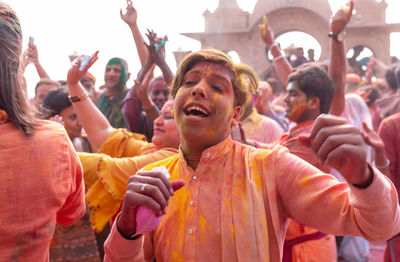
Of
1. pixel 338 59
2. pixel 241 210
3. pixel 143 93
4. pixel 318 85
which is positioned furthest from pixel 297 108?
pixel 241 210

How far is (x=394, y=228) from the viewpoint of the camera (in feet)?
4.33

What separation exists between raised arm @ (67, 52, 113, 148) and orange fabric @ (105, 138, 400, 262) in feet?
5.51

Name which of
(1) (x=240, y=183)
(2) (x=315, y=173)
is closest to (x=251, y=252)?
(1) (x=240, y=183)

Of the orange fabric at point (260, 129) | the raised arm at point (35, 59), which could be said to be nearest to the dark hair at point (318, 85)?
the orange fabric at point (260, 129)

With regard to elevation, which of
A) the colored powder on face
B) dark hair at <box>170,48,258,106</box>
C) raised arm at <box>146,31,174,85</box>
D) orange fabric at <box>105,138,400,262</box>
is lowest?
orange fabric at <box>105,138,400,262</box>

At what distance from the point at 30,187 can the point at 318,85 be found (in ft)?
7.31

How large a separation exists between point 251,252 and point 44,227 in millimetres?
776

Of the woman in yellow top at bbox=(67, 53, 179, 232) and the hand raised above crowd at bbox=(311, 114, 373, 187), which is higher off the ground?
the hand raised above crowd at bbox=(311, 114, 373, 187)

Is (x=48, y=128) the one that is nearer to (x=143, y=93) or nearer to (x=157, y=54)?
(x=143, y=93)

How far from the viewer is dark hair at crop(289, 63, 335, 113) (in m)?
3.05

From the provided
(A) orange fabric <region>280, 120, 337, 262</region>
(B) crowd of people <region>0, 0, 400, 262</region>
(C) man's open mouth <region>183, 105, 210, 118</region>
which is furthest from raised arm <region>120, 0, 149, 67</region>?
(C) man's open mouth <region>183, 105, 210, 118</region>

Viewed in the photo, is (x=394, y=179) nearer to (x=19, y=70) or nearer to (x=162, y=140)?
(x=162, y=140)

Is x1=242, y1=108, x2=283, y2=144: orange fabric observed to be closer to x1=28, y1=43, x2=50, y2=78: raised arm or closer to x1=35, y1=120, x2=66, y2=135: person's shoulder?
x1=35, y1=120, x2=66, y2=135: person's shoulder

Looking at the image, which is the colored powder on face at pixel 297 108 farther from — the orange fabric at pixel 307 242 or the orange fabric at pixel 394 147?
the orange fabric at pixel 394 147
